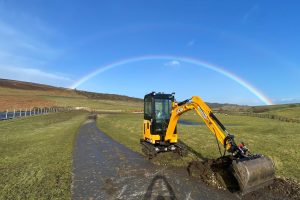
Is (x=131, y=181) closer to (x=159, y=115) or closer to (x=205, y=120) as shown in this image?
(x=205, y=120)

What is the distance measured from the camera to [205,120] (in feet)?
42.4

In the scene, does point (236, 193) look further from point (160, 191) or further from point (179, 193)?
point (160, 191)

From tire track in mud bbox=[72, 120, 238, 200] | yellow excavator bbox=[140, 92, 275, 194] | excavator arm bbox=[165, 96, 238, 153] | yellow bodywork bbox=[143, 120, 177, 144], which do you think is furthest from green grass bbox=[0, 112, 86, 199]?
excavator arm bbox=[165, 96, 238, 153]

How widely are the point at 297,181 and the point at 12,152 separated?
1719 cm

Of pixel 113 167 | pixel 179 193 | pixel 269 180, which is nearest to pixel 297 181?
pixel 269 180

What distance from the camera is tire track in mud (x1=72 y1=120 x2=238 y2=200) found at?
10406 millimetres

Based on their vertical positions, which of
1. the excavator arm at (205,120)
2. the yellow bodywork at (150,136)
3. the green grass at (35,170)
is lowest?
the green grass at (35,170)

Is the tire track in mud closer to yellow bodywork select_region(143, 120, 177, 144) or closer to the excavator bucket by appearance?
the excavator bucket

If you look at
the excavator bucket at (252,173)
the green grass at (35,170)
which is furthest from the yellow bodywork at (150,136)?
the excavator bucket at (252,173)

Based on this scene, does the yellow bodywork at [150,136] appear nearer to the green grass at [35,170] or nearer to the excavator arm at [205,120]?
the excavator arm at [205,120]

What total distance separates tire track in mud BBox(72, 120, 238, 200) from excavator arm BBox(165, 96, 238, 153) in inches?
77.1

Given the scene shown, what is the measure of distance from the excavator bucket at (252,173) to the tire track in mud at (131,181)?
2.22 ft

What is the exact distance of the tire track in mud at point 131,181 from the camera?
1041 centimetres

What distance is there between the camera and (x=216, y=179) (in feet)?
39.3
